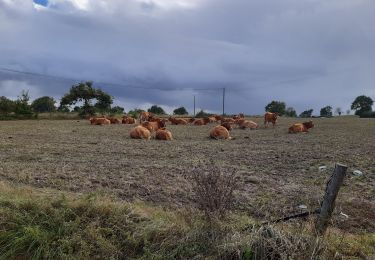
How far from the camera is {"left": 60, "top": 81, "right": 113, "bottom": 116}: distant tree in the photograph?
61403mm

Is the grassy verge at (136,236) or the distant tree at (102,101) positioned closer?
the grassy verge at (136,236)

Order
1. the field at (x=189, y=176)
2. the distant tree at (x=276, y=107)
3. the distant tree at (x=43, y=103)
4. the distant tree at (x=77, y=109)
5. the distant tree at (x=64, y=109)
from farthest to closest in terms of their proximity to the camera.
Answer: the distant tree at (x=276, y=107)
the distant tree at (x=43, y=103)
the distant tree at (x=64, y=109)
the distant tree at (x=77, y=109)
the field at (x=189, y=176)

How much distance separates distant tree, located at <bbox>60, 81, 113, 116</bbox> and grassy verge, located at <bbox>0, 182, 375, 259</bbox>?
55.4m

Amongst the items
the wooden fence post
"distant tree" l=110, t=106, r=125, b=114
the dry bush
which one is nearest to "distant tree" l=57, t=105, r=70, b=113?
"distant tree" l=110, t=106, r=125, b=114

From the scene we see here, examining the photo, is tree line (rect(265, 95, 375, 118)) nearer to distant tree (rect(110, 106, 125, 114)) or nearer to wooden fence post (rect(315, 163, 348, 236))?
distant tree (rect(110, 106, 125, 114))

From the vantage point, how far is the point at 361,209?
291 inches

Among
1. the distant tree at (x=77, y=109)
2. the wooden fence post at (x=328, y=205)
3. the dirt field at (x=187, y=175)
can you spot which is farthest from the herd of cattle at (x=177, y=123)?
the distant tree at (x=77, y=109)

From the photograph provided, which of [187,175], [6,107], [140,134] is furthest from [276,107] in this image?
[187,175]

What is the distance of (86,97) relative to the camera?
61.8 meters

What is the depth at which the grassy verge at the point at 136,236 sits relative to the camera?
5379 mm

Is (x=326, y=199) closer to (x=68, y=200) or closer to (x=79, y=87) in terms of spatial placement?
(x=68, y=200)

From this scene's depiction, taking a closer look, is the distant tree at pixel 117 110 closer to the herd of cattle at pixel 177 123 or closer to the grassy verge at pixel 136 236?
the herd of cattle at pixel 177 123

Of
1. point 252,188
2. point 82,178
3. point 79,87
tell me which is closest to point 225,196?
point 252,188

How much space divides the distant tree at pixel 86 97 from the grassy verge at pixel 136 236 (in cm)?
5541
